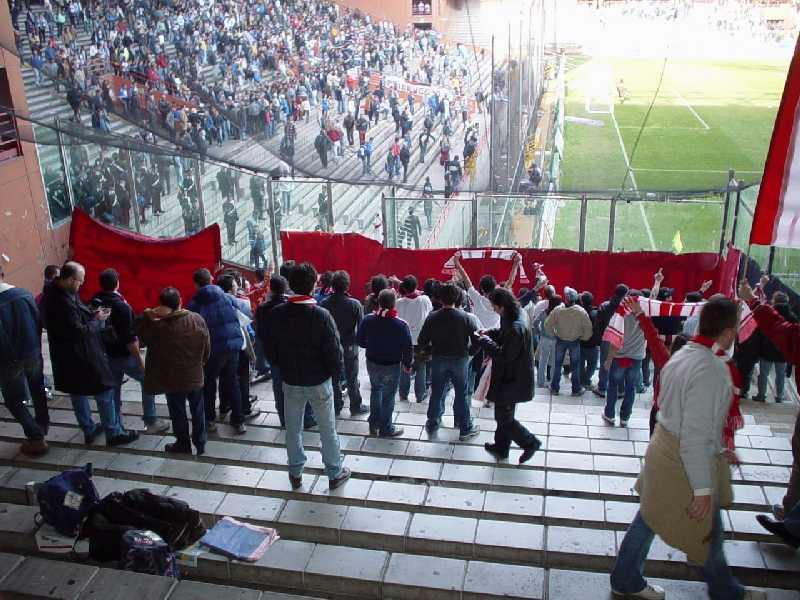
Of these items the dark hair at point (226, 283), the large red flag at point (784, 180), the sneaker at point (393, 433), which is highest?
the large red flag at point (784, 180)

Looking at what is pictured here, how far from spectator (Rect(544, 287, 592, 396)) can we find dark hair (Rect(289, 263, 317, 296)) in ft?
11.3

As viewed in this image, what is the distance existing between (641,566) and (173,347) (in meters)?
3.21

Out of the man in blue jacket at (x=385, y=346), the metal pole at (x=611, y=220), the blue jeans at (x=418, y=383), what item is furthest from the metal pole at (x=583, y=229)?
the man in blue jacket at (x=385, y=346)

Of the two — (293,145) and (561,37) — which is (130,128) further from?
(561,37)

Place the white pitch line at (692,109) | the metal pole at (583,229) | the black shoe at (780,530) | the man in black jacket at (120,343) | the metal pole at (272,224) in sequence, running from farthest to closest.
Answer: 1. the white pitch line at (692,109)
2. the metal pole at (272,224)
3. the metal pole at (583,229)
4. the man in black jacket at (120,343)
5. the black shoe at (780,530)

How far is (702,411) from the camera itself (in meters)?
3.15

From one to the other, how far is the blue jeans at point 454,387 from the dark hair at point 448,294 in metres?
0.41

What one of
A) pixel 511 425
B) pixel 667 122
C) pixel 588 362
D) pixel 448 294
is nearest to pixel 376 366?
pixel 448 294

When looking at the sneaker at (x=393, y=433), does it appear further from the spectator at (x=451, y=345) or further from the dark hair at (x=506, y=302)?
the dark hair at (x=506, y=302)

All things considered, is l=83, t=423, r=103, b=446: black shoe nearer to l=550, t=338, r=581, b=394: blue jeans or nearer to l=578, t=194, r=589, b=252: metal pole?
l=550, t=338, r=581, b=394: blue jeans

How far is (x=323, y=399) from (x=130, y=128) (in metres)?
20.3

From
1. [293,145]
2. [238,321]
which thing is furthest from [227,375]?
[293,145]

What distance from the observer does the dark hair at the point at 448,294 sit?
5.37 meters

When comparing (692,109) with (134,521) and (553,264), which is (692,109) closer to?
(553,264)
